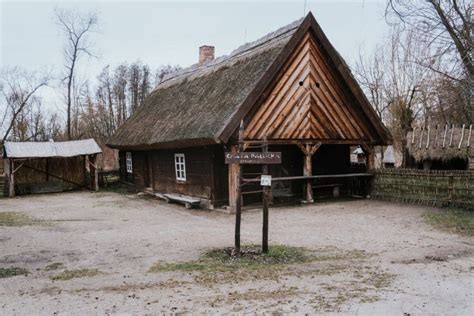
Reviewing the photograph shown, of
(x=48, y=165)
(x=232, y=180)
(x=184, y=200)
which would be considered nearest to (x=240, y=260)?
(x=232, y=180)

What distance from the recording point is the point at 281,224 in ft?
38.4

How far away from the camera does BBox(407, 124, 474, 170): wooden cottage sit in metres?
22.5

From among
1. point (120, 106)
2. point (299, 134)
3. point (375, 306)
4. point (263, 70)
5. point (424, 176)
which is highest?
point (120, 106)

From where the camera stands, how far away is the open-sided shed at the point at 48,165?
21344 millimetres

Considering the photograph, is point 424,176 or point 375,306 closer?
point 375,306

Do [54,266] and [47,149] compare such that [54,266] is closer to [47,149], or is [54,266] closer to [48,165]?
[47,149]

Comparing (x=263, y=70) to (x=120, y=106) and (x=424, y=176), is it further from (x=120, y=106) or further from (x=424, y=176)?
(x=120, y=106)

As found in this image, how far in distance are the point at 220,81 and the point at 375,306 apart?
12351 millimetres

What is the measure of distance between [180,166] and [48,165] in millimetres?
9905

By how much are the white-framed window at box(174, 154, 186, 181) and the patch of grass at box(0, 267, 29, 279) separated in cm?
987

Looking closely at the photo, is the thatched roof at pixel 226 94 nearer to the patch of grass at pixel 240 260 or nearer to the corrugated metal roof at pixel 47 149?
the corrugated metal roof at pixel 47 149

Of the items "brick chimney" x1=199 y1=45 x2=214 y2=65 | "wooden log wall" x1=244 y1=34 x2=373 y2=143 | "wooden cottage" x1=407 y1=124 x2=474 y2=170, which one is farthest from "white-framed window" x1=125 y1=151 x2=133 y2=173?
"wooden cottage" x1=407 y1=124 x2=474 y2=170

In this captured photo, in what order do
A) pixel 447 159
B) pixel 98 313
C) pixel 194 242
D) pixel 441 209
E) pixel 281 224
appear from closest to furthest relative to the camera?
pixel 98 313, pixel 194 242, pixel 281 224, pixel 441 209, pixel 447 159

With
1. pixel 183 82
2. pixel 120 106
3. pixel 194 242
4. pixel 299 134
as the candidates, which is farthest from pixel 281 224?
pixel 120 106
